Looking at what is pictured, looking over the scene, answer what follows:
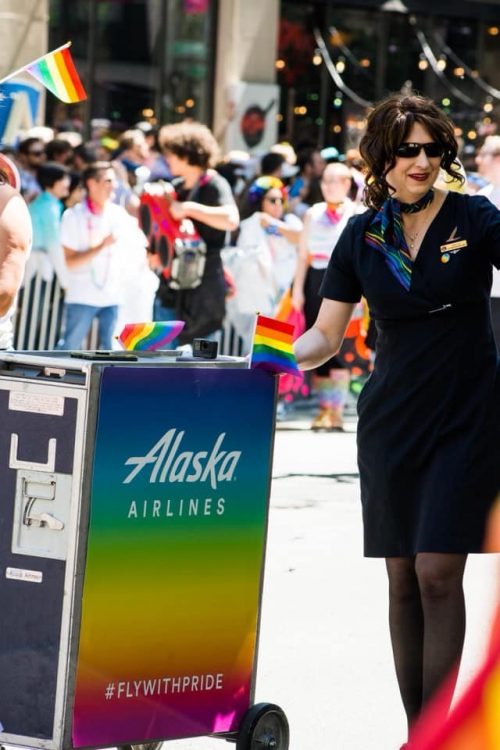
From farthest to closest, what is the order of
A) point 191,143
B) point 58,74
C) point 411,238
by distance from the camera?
point 191,143 < point 58,74 < point 411,238

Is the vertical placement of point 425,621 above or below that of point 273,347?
below

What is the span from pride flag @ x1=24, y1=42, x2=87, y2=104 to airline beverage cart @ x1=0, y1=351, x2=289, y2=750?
6.68ft

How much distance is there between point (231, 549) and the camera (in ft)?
14.2

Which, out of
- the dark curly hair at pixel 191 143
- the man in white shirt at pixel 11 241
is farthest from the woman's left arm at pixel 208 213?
the man in white shirt at pixel 11 241

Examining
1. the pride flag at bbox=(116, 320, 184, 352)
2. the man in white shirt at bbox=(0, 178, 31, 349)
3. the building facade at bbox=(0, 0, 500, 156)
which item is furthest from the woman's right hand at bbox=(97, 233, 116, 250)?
the building facade at bbox=(0, 0, 500, 156)

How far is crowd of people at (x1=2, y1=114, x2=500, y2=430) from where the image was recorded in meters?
11.4

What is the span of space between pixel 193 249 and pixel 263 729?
7.30 metres

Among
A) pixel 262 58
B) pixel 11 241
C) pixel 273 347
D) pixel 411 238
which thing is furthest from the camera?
pixel 262 58

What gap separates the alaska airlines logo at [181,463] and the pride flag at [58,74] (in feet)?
7.42

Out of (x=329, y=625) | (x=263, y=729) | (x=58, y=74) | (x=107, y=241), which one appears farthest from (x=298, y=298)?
(x=263, y=729)

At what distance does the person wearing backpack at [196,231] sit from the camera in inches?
443

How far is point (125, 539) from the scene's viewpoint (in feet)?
13.4

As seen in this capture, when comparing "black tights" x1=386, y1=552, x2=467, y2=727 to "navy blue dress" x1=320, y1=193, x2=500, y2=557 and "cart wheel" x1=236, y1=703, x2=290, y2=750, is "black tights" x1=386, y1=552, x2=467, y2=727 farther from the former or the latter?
"cart wheel" x1=236, y1=703, x2=290, y2=750

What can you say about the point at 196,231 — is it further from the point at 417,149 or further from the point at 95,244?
the point at 417,149
